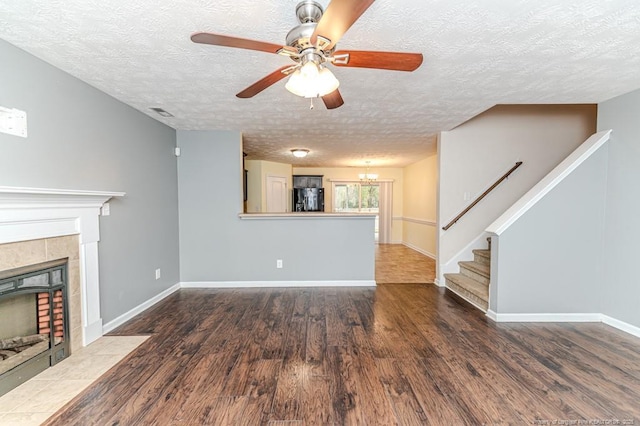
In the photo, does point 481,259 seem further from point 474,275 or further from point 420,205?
point 420,205

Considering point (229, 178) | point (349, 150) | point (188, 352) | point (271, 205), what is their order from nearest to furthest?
point (188, 352) → point (229, 178) → point (349, 150) → point (271, 205)

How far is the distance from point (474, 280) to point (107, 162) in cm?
442

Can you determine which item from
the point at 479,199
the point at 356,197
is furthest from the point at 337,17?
the point at 356,197

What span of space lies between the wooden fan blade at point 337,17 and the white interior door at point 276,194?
5.46m

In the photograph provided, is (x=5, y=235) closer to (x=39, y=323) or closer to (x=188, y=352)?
(x=39, y=323)

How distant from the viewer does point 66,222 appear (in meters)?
2.20

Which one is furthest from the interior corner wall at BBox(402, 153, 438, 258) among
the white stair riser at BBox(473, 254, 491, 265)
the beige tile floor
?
the beige tile floor

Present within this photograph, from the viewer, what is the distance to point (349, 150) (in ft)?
17.6

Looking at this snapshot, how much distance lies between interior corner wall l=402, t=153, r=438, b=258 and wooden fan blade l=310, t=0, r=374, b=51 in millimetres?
4948

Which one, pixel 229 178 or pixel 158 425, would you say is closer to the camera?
pixel 158 425

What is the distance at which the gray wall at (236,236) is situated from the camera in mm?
3957

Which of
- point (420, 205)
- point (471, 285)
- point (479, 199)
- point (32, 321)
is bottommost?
point (471, 285)

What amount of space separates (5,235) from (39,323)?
28.8 inches

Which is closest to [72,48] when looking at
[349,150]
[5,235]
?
[5,235]
